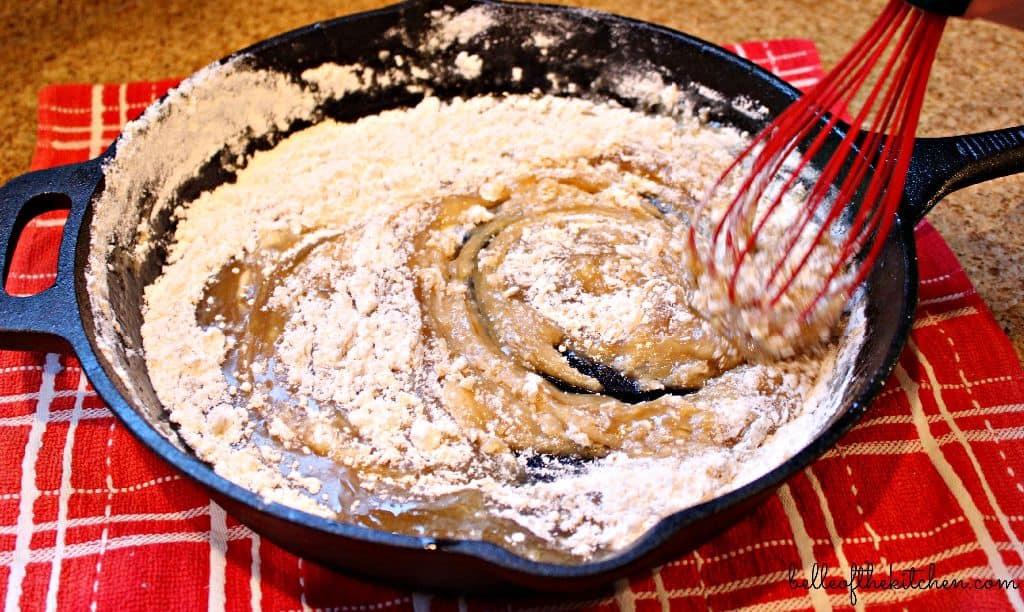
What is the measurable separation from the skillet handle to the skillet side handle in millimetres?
923

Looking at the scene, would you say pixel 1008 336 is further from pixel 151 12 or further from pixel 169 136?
pixel 151 12

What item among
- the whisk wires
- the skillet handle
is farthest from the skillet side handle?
the skillet handle

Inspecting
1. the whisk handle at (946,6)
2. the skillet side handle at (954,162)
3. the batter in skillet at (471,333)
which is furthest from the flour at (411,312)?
the whisk handle at (946,6)

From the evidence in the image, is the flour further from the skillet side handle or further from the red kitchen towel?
the skillet side handle

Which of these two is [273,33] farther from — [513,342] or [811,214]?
[811,214]

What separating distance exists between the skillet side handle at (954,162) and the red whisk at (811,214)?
32mm

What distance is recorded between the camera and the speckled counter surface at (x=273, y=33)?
4.62 ft

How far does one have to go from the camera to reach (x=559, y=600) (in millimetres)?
811

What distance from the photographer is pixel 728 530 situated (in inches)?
33.9

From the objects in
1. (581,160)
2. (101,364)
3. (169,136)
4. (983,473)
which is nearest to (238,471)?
(101,364)

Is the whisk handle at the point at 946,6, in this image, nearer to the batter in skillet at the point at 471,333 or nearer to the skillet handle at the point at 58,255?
the batter in skillet at the point at 471,333

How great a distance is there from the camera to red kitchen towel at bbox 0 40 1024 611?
2.68 ft

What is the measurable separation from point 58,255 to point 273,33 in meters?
0.83

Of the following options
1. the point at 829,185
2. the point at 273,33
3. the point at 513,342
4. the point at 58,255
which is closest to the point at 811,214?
the point at 829,185
